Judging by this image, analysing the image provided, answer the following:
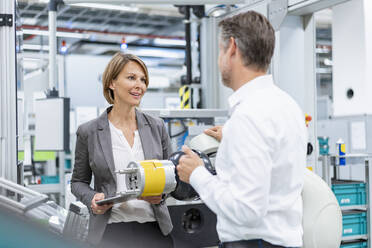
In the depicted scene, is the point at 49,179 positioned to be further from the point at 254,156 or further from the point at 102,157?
the point at 254,156

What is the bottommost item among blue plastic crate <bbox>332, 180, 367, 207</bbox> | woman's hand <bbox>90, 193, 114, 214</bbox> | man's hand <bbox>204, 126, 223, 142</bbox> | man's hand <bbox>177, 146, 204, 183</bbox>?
blue plastic crate <bbox>332, 180, 367, 207</bbox>

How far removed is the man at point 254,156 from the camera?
47.6 inches

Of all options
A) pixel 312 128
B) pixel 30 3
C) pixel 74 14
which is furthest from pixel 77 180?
pixel 74 14

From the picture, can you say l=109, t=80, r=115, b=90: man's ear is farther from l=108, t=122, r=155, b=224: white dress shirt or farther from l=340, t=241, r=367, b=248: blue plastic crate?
l=340, t=241, r=367, b=248: blue plastic crate

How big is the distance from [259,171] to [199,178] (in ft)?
0.70

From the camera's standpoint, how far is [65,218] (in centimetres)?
122

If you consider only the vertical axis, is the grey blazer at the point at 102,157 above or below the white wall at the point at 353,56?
below

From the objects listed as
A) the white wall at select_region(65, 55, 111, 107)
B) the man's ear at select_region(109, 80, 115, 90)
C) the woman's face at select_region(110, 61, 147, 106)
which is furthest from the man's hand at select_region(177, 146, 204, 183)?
the white wall at select_region(65, 55, 111, 107)

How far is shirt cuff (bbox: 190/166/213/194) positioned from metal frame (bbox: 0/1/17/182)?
1.09 metres

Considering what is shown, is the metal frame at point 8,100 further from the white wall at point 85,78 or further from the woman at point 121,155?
the white wall at point 85,78

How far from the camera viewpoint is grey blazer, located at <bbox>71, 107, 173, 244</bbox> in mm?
1966

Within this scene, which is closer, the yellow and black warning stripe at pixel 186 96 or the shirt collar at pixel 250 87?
the shirt collar at pixel 250 87

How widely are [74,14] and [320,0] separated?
7.71 m

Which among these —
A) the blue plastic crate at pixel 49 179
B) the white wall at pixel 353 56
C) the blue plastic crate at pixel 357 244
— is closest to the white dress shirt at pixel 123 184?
the blue plastic crate at pixel 357 244
